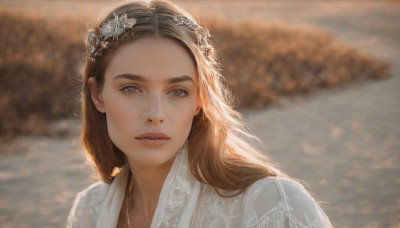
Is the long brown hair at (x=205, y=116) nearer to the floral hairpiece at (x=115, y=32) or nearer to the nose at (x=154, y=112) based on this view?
the floral hairpiece at (x=115, y=32)

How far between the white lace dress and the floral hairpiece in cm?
52

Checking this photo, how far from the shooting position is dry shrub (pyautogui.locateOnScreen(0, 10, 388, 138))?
8.81 meters

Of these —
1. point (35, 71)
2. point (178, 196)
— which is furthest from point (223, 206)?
point (35, 71)

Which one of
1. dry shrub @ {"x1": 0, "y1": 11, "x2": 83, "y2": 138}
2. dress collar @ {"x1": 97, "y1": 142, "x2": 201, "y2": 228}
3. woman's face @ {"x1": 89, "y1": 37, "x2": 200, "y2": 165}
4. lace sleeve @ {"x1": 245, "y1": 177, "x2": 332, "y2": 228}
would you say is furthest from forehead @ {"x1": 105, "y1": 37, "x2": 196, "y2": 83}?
dry shrub @ {"x1": 0, "y1": 11, "x2": 83, "y2": 138}

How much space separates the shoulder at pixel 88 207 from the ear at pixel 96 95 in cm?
47

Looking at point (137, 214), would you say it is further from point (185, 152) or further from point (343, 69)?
point (343, 69)

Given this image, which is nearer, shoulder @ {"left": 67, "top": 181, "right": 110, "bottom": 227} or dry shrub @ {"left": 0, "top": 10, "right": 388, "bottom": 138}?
shoulder @ {"left": 67, "top": 181, "right": 110, "bottom": 227}

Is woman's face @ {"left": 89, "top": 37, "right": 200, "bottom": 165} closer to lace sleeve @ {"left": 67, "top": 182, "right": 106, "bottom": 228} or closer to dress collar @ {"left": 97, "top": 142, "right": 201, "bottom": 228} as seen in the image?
dress collar @ {"left": 97, "top": 142, "right": 201, "bottom": 228}

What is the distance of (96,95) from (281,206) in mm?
1046

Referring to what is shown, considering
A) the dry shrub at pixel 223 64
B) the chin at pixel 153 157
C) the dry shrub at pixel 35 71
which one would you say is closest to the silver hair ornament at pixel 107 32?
the chin at pixel 153 157

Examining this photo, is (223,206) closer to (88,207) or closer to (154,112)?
(154,112)

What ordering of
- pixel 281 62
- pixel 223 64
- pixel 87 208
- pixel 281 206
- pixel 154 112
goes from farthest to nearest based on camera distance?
pixel 281 62 < pixel 223 64 < pixel 87 208 < pixel 154 112 < pixel 281 206

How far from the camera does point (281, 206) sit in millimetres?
2082

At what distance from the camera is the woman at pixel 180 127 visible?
7.13ft
